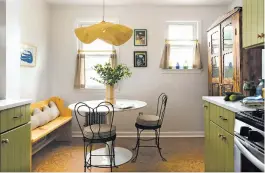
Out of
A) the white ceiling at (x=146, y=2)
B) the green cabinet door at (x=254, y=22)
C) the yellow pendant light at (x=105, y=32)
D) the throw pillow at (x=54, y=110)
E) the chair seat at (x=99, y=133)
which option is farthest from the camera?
the white ceiling at (x=146, y=2)

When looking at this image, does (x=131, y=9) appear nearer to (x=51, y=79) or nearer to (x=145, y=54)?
(x=145, y=54)

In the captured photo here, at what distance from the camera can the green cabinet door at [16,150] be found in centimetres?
172

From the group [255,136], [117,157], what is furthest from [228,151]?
[117,157]

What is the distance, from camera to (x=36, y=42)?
3.32m

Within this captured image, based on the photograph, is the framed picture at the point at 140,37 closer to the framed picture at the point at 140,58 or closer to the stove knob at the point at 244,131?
the framed picture at the point at 140,58

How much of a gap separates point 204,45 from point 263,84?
2134 mm

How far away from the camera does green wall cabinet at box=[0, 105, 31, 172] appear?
171 cm

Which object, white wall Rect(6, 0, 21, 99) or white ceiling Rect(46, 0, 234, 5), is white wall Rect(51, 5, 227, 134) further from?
white wall Rect(6, 0, 21, 99)

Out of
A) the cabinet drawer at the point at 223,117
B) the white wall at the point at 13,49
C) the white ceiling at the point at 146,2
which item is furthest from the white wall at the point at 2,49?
the cabinet drawer at the point at 223,117

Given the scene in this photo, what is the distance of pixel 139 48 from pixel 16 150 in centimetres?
265

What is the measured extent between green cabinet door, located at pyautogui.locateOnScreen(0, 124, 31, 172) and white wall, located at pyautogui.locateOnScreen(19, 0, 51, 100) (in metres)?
1.03

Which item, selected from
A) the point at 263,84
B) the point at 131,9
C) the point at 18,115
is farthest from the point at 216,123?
the point at 131,9

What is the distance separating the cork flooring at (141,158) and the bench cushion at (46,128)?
0.40 m

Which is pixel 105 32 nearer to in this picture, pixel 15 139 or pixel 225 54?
pixel 15 139
